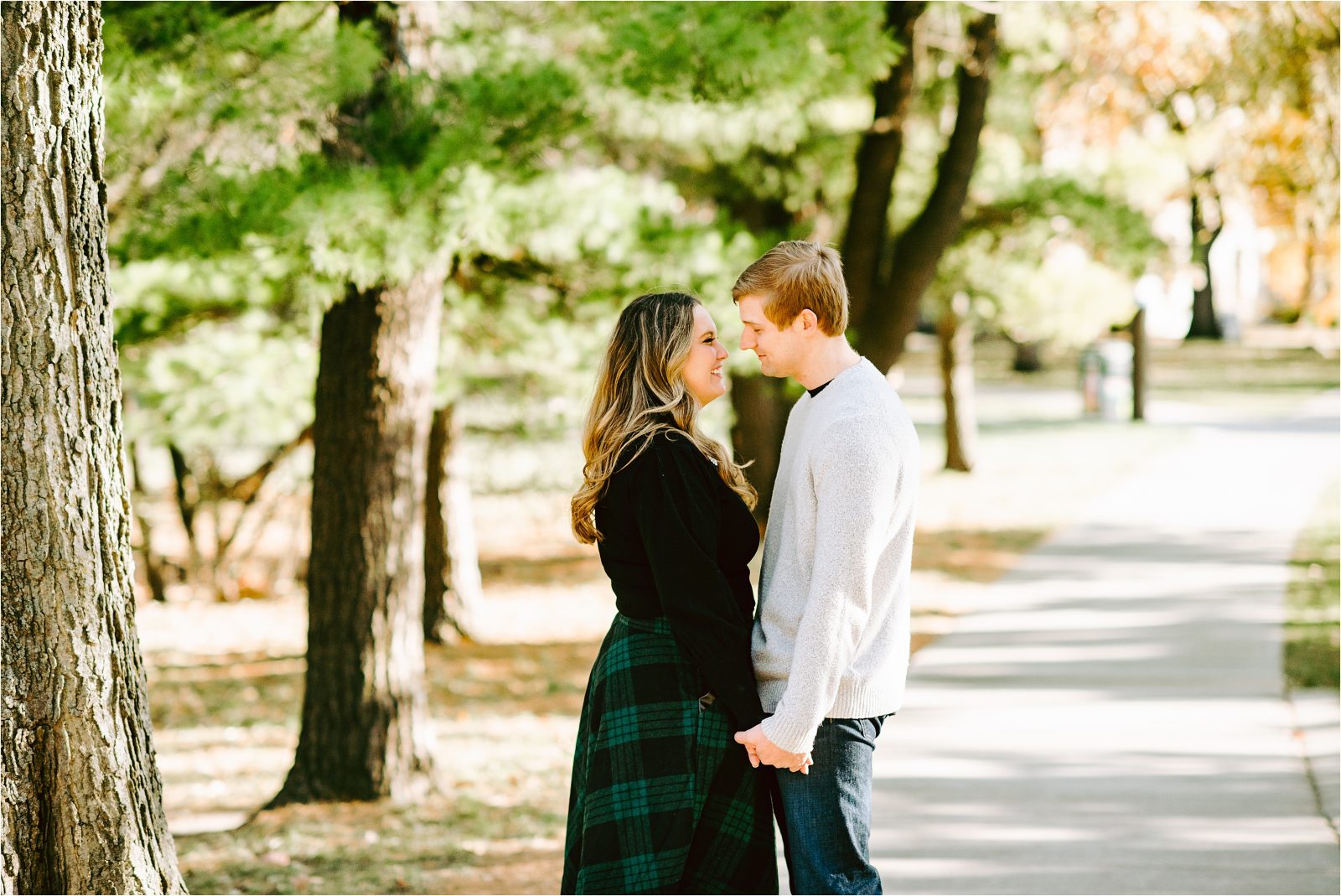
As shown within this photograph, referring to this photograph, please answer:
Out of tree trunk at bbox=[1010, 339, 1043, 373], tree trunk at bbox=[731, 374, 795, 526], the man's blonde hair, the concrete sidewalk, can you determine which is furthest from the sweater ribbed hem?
tree trunk at bbox=[1010, 339, 1043, 373]

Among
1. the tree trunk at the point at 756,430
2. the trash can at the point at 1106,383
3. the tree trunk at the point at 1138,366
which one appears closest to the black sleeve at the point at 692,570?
the tree trunk at the point at 756,430

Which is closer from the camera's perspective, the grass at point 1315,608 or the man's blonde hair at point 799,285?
the man's blonde hair at point 799,285

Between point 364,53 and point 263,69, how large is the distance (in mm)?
426

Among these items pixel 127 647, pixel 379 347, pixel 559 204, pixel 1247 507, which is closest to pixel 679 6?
pixel 559 204

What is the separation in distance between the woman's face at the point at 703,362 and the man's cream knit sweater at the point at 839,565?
0.75ft

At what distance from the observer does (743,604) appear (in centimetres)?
302

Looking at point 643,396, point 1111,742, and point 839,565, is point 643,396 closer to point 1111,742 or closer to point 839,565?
point 839,565

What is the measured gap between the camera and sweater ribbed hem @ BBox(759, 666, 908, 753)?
9.06 ft

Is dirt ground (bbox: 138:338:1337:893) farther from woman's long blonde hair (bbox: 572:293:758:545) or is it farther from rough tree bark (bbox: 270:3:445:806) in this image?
woman's long blonde hair (bbox: 572:293:758:545)

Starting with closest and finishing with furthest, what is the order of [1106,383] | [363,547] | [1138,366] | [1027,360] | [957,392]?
[363,547], [957,392], [1138,366], [1106,383], [1027,360]

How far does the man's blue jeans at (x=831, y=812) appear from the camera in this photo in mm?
2885

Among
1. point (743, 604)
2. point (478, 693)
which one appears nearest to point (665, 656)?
point (743, 604)

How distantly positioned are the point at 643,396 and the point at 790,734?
2.65 feet

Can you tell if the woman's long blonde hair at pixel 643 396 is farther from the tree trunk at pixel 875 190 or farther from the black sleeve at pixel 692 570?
the tree trunk at pixel 875 190
